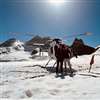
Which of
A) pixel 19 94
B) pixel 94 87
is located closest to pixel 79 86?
pixel 94 87

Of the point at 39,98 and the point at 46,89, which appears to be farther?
the point at 46,89

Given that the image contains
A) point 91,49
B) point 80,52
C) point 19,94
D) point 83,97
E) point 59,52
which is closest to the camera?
point 83,97

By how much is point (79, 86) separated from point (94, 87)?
2.45ft

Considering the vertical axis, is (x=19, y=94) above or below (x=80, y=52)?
below

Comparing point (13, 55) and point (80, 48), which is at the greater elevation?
point (80, 48)

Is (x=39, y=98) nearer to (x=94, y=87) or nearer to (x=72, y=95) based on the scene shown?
(x=72, y=95)

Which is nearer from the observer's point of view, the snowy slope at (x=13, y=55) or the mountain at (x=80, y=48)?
the mountain at (x=80, y=48)

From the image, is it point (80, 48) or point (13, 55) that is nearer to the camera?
point (80, 48)

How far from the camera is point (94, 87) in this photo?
1012 cm

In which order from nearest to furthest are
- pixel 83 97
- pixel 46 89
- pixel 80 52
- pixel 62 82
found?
1. pixel 83 97
2. pixel 46 89
3. pixel 62 82
4. pixel 80 52

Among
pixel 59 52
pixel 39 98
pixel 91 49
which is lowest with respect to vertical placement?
pixel 39 98

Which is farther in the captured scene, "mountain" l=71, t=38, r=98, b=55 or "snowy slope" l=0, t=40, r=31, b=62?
"snowy slope" l=0, t=40, r=31, b=62

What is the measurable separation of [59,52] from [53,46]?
85 centimetres

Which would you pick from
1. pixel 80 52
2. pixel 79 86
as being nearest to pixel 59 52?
pixel 79 86
